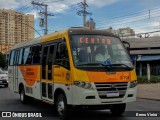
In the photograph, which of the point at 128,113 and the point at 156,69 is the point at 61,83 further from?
the point at 156,69

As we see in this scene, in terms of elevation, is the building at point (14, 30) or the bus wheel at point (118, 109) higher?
the building at point (14, 30)

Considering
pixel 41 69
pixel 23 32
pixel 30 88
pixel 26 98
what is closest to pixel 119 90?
pixel 41 69

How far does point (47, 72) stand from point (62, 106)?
1.95m

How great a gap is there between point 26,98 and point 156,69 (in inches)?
1153

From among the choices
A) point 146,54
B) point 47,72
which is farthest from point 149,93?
point 146,54

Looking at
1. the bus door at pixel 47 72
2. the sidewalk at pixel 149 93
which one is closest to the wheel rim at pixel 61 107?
the bus door at pixel 47 72

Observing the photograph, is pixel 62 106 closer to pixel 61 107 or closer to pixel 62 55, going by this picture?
pixel 61 107

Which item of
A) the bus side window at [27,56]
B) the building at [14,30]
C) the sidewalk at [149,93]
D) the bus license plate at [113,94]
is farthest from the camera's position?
the building at [14,30]

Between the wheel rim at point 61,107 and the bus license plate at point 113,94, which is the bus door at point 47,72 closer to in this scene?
the wheel rim at point 61,107

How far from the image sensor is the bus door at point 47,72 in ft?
39.3

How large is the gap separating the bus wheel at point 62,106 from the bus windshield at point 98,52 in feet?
4.01

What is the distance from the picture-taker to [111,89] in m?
10.3

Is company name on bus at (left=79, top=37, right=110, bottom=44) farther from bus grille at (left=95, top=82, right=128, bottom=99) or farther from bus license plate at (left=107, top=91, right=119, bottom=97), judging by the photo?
bus license plate at (left=107, top=91, right=119, bottom=97)

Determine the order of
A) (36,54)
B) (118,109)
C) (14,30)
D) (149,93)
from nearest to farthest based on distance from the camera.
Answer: (118,109) → (36,54) → (149,93) → (14,30)
